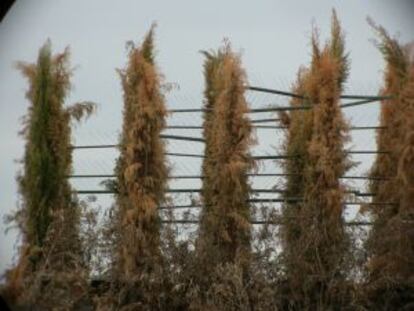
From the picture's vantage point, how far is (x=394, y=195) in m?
9.47

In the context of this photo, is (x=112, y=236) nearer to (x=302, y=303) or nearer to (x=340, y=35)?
(x=302, y=303)

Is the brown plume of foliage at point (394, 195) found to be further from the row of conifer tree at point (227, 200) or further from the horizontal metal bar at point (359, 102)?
the horizontal metal bar at point (359, 102)

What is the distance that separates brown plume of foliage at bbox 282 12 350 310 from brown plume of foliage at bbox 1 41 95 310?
2403mm

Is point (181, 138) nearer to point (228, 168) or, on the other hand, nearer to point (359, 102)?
point (228, 168)

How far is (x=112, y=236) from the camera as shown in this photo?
9.54 meters

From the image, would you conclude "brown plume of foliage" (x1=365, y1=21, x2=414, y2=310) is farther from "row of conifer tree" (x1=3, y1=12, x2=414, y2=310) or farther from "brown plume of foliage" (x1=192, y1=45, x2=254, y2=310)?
"brown plume of foliage" (x1=192, y1=45, x2=254, y2=310)

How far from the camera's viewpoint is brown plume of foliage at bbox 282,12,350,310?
8.92m

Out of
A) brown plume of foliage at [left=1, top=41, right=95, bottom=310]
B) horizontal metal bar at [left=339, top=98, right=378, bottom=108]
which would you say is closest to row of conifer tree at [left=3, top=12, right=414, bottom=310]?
brown plume of foliage at [left=1, top=41, right=95, bottom=310]

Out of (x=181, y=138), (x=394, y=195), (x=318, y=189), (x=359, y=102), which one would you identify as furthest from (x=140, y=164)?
(x=394, y=195)

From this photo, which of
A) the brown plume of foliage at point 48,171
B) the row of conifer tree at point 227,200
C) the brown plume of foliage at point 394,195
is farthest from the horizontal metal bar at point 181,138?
the brown plume of foliage at point 394,195

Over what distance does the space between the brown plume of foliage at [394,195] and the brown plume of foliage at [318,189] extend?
16.5 inches

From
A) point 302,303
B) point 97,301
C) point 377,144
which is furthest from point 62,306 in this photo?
point 377,144

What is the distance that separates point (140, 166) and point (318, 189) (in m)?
2.09

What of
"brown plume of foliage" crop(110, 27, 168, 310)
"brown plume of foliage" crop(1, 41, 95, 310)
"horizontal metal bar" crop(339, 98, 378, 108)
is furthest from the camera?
"horizontal metal bar" crop(339, 98, 378, 108)
